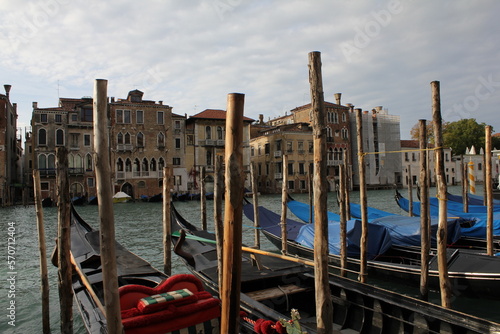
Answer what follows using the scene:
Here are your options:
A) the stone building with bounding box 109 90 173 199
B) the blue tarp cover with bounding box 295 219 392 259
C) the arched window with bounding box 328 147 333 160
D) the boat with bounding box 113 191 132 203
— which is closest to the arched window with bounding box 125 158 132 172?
the stone building with bounding box 109 90 173 199

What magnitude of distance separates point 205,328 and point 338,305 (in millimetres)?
1569

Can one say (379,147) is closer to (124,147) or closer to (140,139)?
(140,139)

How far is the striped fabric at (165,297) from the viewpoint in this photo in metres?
2.76

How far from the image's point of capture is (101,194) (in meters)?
2.17

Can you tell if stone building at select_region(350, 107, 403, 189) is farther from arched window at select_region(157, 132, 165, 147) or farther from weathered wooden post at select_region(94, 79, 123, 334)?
weathered wooden post at select_region(94, 79, 123, 334)

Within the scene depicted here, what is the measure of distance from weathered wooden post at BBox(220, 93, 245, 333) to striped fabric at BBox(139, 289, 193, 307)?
2.68 ft

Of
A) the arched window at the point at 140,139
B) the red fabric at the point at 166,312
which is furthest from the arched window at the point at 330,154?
the red fabric at the point at 166,312

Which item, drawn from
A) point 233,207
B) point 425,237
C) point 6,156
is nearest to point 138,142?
point 6,156

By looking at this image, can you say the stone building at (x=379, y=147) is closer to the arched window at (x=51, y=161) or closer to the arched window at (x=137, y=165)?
the arched window at (x=137, y=165)

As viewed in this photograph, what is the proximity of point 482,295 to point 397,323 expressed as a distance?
181cm

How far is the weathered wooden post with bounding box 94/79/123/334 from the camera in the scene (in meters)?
2.15

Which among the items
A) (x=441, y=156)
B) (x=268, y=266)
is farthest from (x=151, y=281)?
(x=441, y=156)

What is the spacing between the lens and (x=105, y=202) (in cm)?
216

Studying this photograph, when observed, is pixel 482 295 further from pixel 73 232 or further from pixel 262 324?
pixel 73 232
